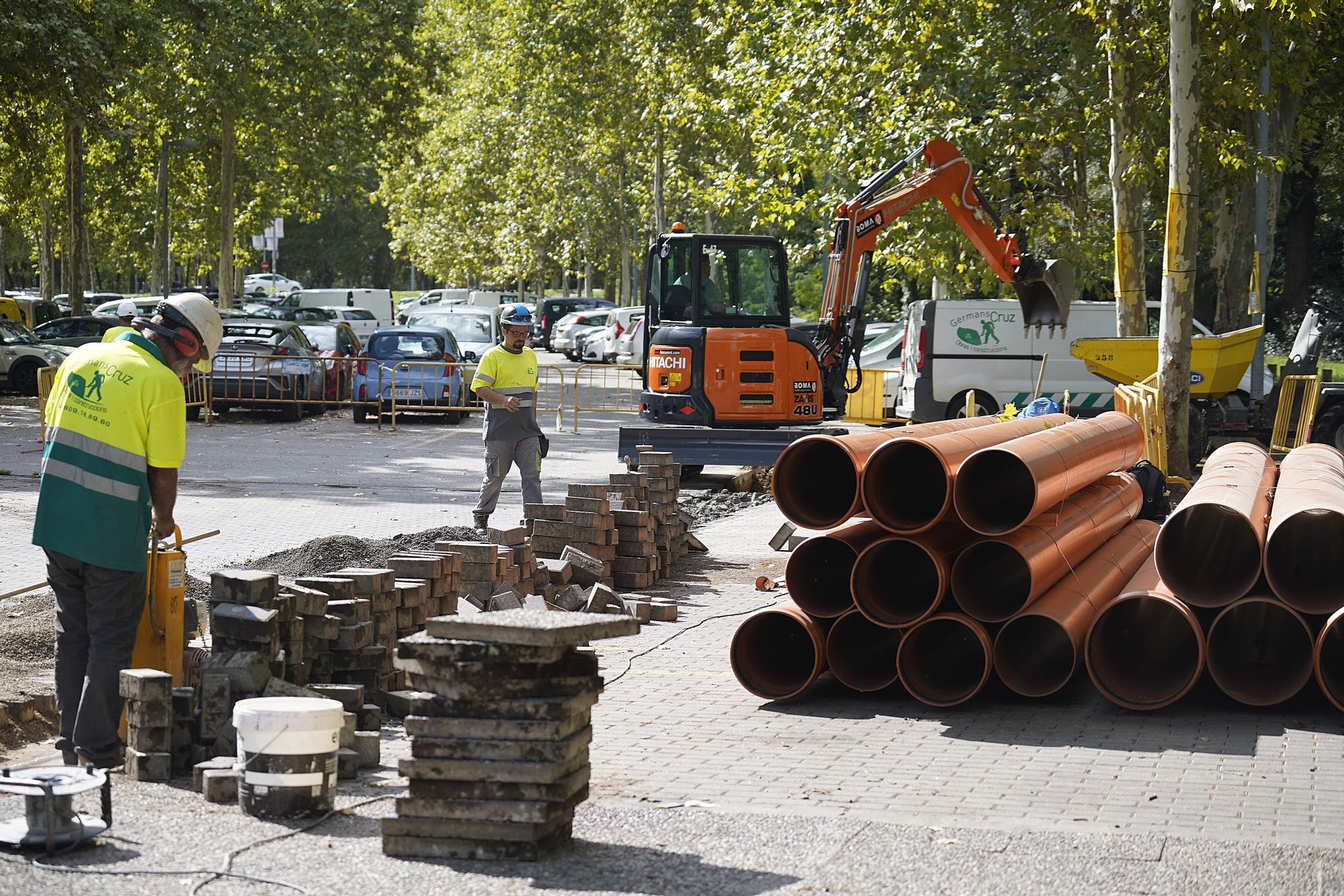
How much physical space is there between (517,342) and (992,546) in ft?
18.4

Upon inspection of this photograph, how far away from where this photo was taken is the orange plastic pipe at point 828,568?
8.80m

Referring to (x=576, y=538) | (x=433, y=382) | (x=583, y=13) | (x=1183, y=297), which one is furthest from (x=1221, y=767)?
(x=583, y=13)

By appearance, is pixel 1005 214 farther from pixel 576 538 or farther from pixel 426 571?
pixel 426 571

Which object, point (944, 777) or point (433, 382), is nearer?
point (944, 777)

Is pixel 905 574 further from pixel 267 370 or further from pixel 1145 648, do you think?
pixel 267 370

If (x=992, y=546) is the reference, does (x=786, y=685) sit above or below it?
below

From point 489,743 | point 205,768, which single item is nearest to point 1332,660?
point 489,743

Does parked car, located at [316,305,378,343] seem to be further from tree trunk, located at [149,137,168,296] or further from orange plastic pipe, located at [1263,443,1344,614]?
orange plastic pipe, located at [1263,443,1344,614]

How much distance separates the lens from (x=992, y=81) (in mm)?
25453

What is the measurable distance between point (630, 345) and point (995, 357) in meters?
20.5

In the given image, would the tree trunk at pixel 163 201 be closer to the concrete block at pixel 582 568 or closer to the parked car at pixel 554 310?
the parked car at pixel 554 310

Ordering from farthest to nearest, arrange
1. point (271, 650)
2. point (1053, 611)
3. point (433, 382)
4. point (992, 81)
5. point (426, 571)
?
point (433, 382) → point (992, 81) → point (426, 571) → point (1053, 611) → point (271, 650)

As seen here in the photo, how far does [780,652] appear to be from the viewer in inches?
359

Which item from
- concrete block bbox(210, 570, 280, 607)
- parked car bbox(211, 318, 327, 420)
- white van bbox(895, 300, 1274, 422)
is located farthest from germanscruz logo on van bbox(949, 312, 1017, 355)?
concrete block bbox(210, 570, 280, 607)
